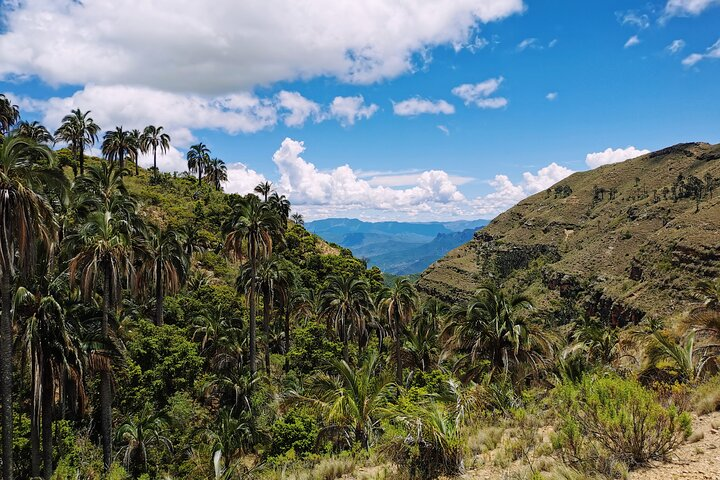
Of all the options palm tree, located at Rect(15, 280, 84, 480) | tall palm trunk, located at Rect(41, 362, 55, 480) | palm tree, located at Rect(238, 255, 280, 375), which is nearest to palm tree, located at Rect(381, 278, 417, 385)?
palm tree, located at Rect(238, 255, 280, 375)

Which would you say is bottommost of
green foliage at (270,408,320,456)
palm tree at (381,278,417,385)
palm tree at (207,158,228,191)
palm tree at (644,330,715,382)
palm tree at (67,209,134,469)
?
green foliage at (270,408,320,456)

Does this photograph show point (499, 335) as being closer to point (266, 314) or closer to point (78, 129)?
point (266, 314)

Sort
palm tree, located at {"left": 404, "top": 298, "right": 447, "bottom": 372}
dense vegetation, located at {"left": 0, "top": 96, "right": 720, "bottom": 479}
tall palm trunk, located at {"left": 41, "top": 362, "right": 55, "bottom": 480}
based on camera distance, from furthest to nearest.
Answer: palm tree, located at {"left": 404, "top": 298, "right": 447, "bottom": 372} < tall palm trunk, located at {"left": 41, "top": 362, "right": 55, "bottom": 480} < dense vegetation, located at {"left": 0, "top": 96, "right": 720, "bottom": 479}

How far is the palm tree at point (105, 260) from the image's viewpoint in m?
20.7

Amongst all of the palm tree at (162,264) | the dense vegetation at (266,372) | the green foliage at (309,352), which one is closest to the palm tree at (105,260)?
the dense vegetation at (266,372)

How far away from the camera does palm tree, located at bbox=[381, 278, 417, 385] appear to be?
106 feet

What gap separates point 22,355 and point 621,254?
128m

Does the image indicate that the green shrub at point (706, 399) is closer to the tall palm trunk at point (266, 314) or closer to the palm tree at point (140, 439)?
the palm tree at point (140, 439)

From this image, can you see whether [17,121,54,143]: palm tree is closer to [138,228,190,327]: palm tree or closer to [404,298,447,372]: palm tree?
[138,228,190,327]: palm tree

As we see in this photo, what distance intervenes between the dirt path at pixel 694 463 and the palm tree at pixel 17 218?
18.0m

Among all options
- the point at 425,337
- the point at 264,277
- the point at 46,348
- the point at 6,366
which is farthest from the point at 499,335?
the point at 264,277

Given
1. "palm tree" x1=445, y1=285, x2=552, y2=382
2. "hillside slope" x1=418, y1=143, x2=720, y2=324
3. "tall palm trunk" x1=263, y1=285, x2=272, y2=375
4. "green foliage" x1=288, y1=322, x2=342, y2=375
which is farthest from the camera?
"hillside slope" x1=418, y1=143, x2=720, y2=324

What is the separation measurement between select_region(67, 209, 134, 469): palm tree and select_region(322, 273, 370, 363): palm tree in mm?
15290

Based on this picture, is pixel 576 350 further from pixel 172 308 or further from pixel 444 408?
pixel 172 308
